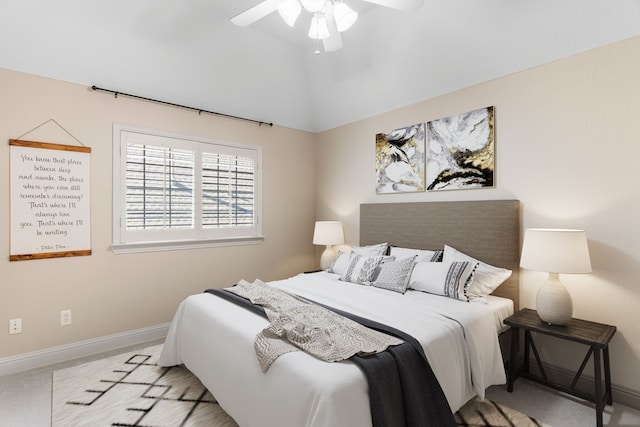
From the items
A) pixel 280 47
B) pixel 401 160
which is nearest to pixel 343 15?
pixel 280 47

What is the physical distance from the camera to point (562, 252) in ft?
7.36

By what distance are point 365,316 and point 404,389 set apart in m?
0.64

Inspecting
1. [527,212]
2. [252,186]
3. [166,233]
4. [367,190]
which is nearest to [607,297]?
[527,212]

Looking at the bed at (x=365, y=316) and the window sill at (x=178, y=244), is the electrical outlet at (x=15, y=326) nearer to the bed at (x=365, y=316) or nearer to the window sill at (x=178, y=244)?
the window sill at (x=178, y=244)

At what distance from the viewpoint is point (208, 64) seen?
3.44m

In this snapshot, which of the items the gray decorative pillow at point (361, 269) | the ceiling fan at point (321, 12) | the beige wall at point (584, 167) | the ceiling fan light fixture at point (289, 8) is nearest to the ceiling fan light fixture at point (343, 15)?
the ceiling fan at point (321, 12)

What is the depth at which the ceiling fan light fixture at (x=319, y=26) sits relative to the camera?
223 cm

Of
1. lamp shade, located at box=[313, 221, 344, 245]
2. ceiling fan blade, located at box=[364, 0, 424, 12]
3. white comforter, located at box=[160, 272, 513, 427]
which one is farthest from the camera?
lamp shade, located at box=[313, 221, 344, 245]

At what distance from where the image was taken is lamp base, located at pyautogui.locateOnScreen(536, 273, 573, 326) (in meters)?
2.29

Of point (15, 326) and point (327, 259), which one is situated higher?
point (327, 259)

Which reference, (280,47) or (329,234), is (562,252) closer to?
(329,234)

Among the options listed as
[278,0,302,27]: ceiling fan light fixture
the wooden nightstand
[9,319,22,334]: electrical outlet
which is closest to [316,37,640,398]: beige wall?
the wooden nightstand

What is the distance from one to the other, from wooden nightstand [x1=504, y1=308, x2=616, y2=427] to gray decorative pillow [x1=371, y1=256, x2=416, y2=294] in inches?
31.4

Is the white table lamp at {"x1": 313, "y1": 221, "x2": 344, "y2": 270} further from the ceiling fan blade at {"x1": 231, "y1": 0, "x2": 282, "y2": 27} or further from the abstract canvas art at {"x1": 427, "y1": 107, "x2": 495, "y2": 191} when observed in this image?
the ceiling fan blade at {"x1": 231, "y1": 0, "x2": 282, "y2": 27}
